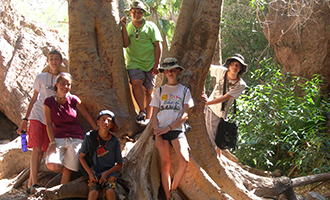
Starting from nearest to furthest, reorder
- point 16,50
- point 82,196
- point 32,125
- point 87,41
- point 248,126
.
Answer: point 82,196
point 32,125
point 87,41
point 248,126
point 16,50

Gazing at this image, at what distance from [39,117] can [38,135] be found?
0.69 feet

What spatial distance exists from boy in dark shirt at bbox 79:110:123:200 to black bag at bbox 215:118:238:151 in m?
1.47

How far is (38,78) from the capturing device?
3.82 metres

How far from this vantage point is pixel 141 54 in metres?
4.56

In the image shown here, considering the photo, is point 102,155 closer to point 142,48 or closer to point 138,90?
point 138,90

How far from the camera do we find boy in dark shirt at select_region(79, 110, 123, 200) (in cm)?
324

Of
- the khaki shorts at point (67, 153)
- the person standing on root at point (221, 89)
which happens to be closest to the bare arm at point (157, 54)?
the person standing on root at point (221, 89)

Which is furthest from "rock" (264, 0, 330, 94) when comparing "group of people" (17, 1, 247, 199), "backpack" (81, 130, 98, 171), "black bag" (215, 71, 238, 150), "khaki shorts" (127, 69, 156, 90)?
"backpack" (81, 130, 98, 171)

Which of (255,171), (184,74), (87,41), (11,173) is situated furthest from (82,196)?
(255,171)

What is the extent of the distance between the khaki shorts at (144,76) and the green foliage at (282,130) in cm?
231

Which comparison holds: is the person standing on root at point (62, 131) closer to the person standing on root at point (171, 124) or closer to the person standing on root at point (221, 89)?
the person standing on root at point (171, 124)

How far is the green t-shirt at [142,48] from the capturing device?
4.55 m

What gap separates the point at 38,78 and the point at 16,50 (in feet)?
15.8

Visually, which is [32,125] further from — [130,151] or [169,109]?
[169,109]
